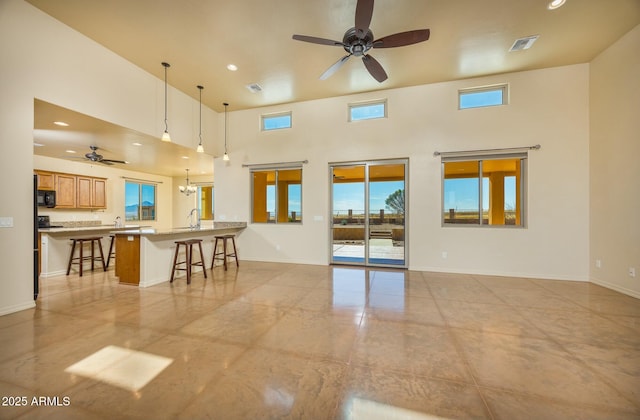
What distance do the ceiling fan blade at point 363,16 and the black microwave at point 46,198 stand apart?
823cm

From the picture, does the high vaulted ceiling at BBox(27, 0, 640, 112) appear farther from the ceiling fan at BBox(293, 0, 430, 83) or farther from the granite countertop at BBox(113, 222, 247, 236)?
the granite countertop at BBox(113, 222, 247, 236)

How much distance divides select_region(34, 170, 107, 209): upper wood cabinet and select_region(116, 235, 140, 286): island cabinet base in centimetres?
413

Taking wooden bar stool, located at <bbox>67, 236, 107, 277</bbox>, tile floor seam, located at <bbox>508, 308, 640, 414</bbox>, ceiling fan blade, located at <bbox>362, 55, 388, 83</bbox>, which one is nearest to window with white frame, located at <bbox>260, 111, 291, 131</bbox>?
ceiling fan blade, located at <bbox>362, 55, 388, 83</bbox>

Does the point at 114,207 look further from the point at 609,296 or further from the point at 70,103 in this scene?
the point at 609,296

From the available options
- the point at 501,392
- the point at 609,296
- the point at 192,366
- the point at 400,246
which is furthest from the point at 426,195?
the point at 192,366

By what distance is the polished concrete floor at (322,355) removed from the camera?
1.59 metres

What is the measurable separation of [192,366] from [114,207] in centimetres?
854

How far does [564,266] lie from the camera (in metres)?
4.57

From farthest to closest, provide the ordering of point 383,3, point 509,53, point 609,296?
1. point 509,53
2. point 609,296
3. point 383,3

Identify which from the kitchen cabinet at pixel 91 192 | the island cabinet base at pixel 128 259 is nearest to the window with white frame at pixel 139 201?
the kitchen cabinet at pixel 91 192

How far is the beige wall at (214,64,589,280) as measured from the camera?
454 centimetres

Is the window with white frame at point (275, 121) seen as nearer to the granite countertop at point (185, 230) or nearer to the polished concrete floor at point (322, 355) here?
the granite countertop at point (185, 230)

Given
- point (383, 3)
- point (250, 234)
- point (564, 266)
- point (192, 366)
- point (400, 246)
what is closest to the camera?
point (192, 366)

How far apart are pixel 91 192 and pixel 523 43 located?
1078 cm
